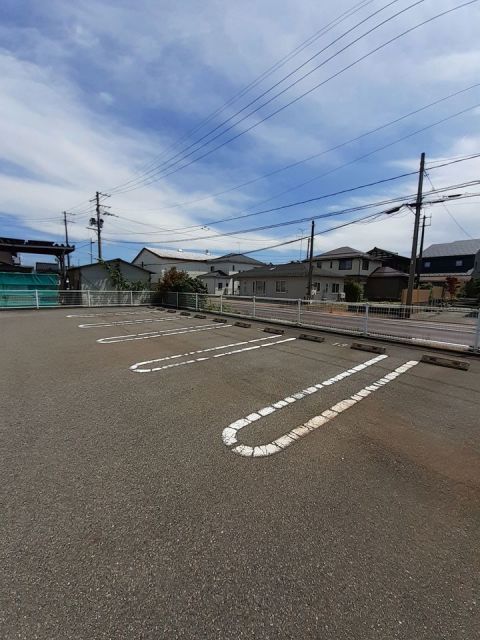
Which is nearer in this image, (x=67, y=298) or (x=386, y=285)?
(x=67, y=298)

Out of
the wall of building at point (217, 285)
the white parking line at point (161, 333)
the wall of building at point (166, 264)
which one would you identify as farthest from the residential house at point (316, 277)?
the white parking line at point (161, 333)

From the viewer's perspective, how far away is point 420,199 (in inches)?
525

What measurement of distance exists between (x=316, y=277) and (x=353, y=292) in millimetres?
3703

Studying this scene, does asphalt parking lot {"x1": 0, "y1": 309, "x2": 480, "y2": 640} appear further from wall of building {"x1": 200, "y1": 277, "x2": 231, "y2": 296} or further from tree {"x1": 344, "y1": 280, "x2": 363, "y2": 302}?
wall of building {"x1": 200, "y1": 277, "x2": 231, "y2": 296}

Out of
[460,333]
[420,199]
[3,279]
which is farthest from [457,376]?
[3,279]

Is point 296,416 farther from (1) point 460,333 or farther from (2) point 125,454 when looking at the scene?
(1) point 460,333

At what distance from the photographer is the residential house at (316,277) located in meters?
25.6

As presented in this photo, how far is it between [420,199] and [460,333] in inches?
373

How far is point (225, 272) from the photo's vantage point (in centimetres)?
4541

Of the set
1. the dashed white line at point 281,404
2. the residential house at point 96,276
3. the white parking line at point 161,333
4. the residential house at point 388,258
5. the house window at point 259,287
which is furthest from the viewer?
the residential house at point 388,258

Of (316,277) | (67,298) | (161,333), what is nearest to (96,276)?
(67,298)

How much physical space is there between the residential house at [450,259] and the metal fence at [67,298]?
133 ft

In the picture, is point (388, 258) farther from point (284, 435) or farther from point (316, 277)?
point (284, 435)

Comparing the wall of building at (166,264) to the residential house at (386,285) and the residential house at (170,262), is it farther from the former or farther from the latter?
the residential house at (386,285)
